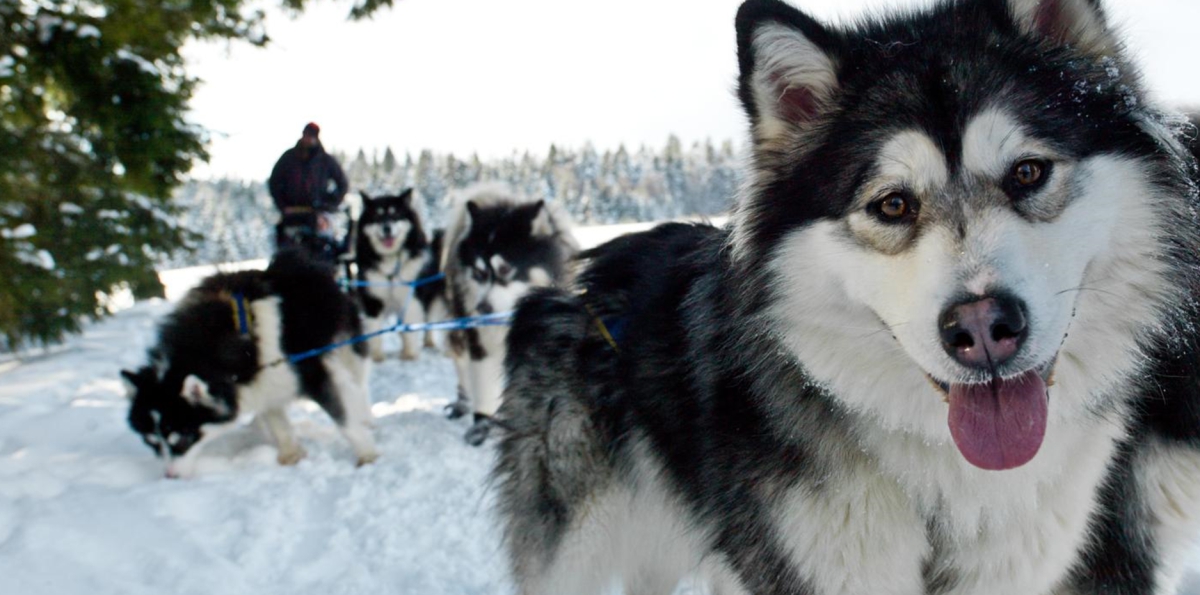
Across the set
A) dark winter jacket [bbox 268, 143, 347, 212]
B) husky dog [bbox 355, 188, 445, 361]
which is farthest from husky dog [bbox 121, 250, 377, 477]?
dark winter jacket [bbox 268, 143, 347, 212]

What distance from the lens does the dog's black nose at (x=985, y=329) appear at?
1.41 meters

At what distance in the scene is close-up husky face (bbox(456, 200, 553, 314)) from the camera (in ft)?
20.8

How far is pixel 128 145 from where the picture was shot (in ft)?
18.2

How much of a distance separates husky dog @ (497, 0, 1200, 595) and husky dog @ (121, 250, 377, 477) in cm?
389

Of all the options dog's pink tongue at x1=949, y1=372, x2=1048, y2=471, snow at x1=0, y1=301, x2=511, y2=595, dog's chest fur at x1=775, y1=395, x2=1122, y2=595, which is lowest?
snow at x1=0, y1=301, x2=511, y2=595

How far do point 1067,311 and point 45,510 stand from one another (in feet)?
15.9

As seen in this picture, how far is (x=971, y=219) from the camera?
159 centimetres

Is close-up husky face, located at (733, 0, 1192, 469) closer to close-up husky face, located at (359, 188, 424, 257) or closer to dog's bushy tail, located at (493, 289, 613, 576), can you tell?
dog's bushy tail, located at (493, 289, 613, 576)

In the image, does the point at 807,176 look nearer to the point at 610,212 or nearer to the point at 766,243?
the point at 766,243

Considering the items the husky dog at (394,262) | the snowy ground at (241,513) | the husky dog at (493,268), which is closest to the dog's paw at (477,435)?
the snowy ground at (241,513)

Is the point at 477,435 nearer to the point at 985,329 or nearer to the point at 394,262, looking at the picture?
the point at 394,262

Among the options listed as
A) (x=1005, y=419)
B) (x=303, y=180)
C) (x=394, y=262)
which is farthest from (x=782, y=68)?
(x=303, y=180)

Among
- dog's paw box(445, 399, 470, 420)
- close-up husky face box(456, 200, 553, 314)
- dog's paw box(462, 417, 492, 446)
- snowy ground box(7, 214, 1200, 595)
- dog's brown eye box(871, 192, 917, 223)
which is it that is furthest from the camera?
dog's paw box(445, 399, 470, 420)

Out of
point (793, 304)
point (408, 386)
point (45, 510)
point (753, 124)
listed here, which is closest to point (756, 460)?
point (793, 304)
